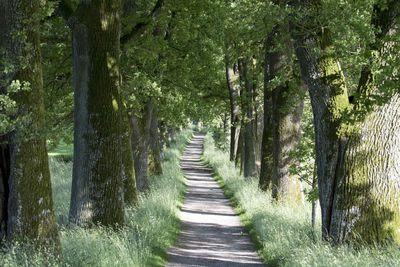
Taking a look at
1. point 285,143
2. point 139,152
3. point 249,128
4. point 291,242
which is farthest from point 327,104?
point 249,128

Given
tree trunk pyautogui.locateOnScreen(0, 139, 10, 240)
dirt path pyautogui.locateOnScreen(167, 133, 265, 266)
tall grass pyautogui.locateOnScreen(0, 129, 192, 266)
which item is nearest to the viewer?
tall grass pyautogui.locateOnScreen(0, 129, 192, 266)

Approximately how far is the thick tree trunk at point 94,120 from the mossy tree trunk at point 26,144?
101 inches

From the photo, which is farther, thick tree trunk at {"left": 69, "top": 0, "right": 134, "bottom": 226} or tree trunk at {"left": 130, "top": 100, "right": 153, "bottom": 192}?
tree trunk at {"left": 130, "top": 100, "right": 153, "bottom": 192}

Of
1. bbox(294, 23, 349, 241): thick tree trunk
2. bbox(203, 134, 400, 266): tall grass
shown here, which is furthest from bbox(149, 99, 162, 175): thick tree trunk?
bbox(294, 23, 349, 241): thick tree trunk

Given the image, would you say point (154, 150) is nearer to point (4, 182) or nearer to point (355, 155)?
point (4, 182)

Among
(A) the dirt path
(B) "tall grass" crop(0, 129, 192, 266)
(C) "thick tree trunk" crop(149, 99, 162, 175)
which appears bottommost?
(A) the dirt path

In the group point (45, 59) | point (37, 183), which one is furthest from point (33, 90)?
point (45, 59)

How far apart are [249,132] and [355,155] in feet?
52.9

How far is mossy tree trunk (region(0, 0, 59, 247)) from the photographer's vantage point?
7378 millimetres

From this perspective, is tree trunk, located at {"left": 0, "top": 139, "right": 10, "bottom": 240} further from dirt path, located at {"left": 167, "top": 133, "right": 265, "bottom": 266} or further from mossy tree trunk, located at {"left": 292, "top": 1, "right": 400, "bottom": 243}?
mossy tree trunk, located at {"left": 292, "top": 1, "right": 400, "bottom": 243}

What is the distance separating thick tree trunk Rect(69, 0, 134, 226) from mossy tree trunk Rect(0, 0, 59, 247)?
101 inches

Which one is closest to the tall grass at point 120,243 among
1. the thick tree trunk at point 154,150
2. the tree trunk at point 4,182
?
the tree trunk at point 4,182

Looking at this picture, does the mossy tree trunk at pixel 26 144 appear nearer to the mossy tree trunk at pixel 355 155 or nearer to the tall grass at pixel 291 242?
the tall grass at pixel 291 242

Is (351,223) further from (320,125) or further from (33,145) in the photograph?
(33,145)
